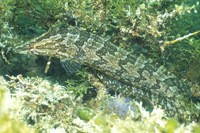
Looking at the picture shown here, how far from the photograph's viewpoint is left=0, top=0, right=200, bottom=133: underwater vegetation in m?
3.13

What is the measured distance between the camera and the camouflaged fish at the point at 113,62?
3.85 metres

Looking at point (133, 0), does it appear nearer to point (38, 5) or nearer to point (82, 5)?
point (82, 5)

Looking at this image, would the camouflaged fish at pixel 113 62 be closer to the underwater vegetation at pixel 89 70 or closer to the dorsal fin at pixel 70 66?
the dorsal fin at pixel 70 66

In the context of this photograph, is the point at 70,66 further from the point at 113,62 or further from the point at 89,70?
the point at 113,62

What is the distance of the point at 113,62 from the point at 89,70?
0.76 meters

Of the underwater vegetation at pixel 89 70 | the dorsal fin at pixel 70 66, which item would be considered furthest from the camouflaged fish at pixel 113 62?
the underwater vegetation at pixel 89 70

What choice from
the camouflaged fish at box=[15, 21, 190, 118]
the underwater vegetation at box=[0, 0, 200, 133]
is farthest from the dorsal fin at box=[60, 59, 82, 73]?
the underwater vegetation at box=[0, 0, 200, 133]

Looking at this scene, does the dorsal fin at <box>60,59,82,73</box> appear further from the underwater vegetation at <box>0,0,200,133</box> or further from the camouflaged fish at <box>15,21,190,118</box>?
the underwater vegetation at <box>0,0,200,133</box>

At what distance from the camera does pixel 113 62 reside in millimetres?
4023

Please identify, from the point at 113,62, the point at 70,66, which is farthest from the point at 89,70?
the point at 113,62

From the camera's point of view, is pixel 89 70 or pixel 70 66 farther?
pixel 89 70

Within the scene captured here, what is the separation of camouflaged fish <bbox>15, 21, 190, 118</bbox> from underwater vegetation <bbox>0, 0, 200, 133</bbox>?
0.26 metres

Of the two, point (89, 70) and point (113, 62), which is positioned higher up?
point (113, 62)

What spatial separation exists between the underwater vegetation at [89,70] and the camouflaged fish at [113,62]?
26cm
